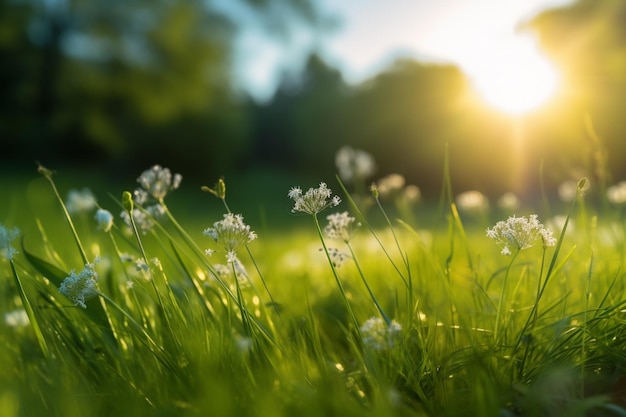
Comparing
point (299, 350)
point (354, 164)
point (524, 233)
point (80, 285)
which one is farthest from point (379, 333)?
point (354, 164)

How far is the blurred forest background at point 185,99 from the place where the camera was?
52.5ft

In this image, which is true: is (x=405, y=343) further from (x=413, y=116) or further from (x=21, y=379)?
(x=413, y=116)

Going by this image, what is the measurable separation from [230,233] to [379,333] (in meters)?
0.40

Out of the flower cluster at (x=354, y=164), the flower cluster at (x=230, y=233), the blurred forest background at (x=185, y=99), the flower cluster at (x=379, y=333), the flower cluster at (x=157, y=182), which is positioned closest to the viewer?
the flower cluster at (x=379, y=333)

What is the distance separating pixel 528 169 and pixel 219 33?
1121 cm

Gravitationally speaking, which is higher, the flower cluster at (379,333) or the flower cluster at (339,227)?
the flower cluster at (339,227)

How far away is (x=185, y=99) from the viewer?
19500 mm

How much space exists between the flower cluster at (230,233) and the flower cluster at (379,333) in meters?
0.32

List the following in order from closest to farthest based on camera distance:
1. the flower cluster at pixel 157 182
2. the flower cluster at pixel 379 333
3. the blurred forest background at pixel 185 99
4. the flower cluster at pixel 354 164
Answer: the flower cluster at pixel 379 333, the flower cluster at pixel 157 182, the flower cluster at pixel 354 164, the blurred forest background at pixel 185 99

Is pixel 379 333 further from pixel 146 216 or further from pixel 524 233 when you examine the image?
pixel 146 216

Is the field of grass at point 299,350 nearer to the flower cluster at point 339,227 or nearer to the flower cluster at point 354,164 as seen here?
the flower cluster at point 339,227

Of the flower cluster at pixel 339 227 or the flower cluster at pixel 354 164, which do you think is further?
the flower cluster at pixel 354 164

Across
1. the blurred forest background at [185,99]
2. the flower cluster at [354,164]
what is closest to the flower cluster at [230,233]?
the flower cluster at [354,164]

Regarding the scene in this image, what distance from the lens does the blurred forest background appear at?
16.0 m
